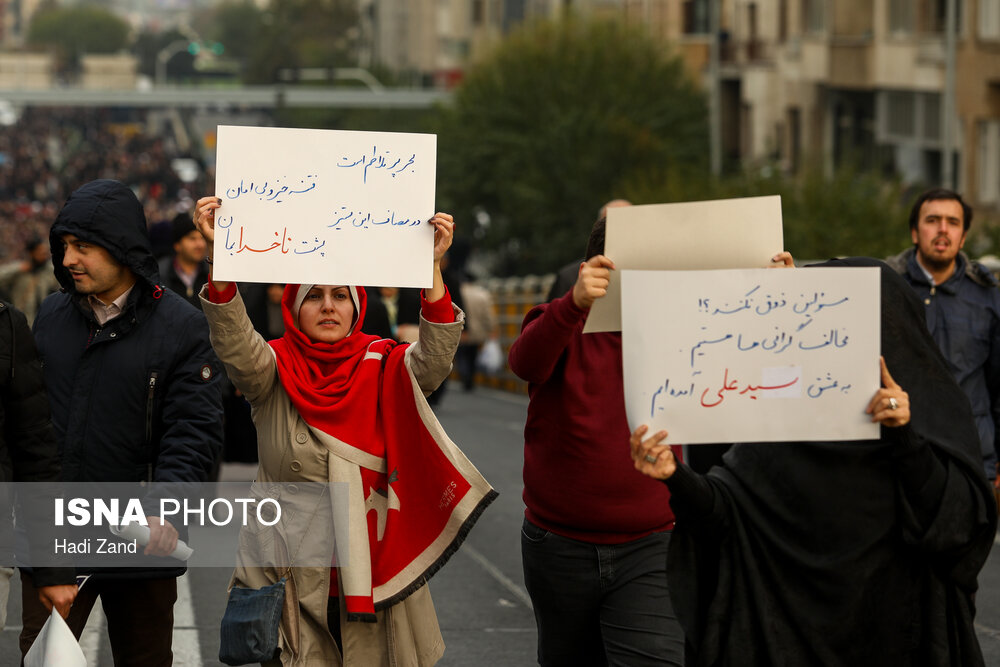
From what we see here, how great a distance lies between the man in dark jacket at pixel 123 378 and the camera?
512 cm

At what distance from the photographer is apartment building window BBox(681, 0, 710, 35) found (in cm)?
5128

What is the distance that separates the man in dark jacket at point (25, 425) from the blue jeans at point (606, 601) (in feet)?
4.47

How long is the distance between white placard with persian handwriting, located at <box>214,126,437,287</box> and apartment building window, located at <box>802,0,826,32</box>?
118ft

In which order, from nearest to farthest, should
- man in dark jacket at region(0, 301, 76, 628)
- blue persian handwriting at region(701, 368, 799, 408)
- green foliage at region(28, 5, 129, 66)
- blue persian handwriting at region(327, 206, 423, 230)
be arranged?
blue persian handwriting at region(701, 368, 799, 408)
man in dark jacket at region(0, 301, 76, 628)
blue persian handwriting at region(327, 206, 423, 230)
green foliage at region(28, 5, 129, 66)

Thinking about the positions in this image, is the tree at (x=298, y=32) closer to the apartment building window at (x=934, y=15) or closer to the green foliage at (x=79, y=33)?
the apartment building window at (x=934, y=15)

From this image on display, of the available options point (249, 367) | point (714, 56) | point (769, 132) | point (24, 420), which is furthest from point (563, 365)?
point (769, 132)

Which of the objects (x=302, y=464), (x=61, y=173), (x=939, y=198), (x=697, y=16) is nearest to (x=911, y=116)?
(x=697, y=16)

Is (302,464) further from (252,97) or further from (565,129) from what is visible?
(252,97)

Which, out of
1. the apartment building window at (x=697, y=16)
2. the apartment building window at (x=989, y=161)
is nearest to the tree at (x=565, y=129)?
the apartment building window at (x=697, y=16)

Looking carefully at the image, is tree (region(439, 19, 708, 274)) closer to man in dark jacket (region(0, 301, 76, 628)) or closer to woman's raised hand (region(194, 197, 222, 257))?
woman's raised hand (region(194, 197, 222, 257))

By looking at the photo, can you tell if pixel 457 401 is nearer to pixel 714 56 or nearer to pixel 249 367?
pixel 249 367

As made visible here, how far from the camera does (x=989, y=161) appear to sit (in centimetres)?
3123

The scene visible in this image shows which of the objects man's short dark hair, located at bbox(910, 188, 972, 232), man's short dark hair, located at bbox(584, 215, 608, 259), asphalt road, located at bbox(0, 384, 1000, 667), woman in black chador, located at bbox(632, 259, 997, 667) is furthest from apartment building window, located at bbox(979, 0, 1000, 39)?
woman in black chador, located at bbox(632, 259, 997, 667)

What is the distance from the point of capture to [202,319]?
5.29 m
